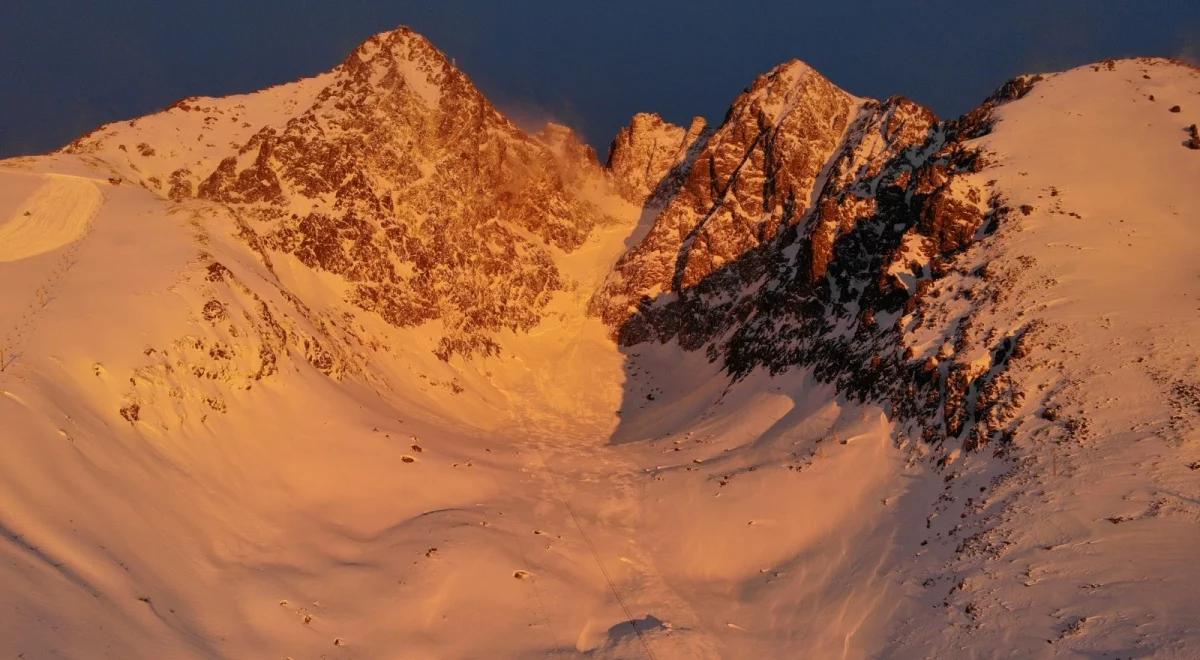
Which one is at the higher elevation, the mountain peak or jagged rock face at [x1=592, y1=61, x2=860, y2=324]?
the mountain peak

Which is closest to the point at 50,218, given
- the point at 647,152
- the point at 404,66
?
the point at 404,66

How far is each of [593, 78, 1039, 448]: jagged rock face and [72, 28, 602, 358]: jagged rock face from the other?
10384 mm

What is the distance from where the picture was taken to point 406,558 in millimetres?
23875

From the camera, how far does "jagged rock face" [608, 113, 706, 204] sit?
8556 centimetres

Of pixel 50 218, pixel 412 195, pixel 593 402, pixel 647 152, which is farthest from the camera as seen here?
pixel 647 152

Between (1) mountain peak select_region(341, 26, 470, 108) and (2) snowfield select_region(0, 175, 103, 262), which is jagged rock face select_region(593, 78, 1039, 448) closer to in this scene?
(1) mountain peak select_region(341, 26, 470, 108)

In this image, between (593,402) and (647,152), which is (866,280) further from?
(647,152)

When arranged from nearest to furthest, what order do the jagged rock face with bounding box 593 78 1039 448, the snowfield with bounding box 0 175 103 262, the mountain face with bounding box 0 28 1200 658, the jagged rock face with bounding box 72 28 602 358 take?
the mountain face with bounding box 0 28 1200 658 < the jagged rock face with bounding box 593 78 1039 448 < the snowfield with bounding box 0 175 103 262 < the jagged rock face with bounding box 72 28 602 358

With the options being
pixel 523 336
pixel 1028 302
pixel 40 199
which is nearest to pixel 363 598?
pixel 1028 302

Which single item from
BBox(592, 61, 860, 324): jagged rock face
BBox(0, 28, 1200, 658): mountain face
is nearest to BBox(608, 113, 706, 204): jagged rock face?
BBox(592, 61, 860, 324): jagged rock face

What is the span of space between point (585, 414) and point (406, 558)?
1048 inches

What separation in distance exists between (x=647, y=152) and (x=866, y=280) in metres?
49.4

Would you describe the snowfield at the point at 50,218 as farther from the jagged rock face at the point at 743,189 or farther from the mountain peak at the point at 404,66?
the jagged rock face at the point at 743,189

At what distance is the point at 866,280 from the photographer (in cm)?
4494
